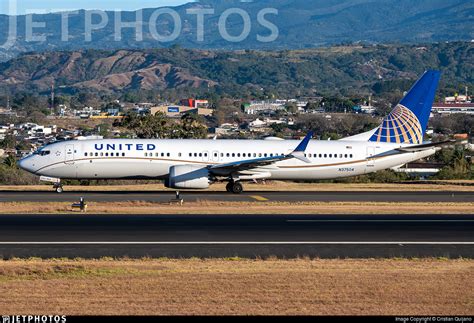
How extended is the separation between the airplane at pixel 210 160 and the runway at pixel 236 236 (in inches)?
513

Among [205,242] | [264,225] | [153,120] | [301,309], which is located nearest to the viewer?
[301,309]

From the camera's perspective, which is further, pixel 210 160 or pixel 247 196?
pixel 210 160

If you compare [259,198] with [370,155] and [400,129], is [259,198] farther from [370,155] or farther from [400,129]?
[400,129]

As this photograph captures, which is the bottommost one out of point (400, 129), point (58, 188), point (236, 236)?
point (236, 236)

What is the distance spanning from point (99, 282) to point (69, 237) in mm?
8219

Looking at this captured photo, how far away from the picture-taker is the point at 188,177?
4822 centimetres

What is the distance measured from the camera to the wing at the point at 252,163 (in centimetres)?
4894

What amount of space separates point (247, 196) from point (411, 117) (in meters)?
11.4

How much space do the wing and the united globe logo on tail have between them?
5.34 m

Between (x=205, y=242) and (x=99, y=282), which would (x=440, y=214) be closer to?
(x=205, y=242)

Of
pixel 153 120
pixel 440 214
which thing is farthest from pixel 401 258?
pixel 153 120

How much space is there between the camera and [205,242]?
2881cm

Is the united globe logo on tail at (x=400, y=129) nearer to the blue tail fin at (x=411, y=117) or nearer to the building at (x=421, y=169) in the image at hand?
the blue tail fin at (x=411, y=117)

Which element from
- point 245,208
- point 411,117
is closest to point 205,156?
point 245,208
